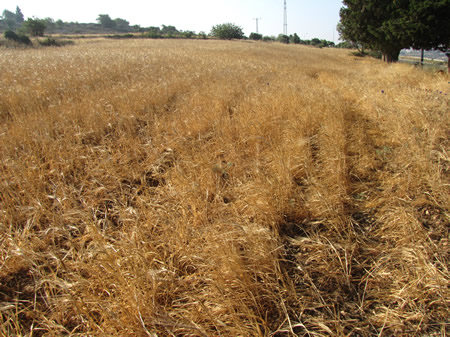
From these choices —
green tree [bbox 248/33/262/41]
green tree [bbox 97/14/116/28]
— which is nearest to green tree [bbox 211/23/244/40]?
green tree [bbox 248/33/262/41]

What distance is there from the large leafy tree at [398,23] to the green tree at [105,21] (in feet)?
356

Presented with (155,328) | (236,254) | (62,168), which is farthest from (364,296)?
(62,168)

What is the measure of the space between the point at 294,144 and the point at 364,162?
86 centimetres

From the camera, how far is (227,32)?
6228 cm

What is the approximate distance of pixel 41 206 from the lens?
210 cm

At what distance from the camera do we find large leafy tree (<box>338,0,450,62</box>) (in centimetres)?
1252

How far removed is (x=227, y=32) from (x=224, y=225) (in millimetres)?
70502

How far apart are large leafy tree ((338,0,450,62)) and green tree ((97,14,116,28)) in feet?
356

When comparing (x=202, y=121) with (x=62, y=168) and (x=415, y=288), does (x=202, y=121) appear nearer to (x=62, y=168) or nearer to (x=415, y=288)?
(x=62, y=168)

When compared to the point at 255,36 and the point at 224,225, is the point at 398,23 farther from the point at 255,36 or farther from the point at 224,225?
the point at 255,36

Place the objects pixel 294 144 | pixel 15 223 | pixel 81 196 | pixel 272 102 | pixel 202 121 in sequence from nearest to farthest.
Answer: pixel 15 223 → pixel 81 196 → pixel 294 144 → pixel 202 121 → pixel 272 102

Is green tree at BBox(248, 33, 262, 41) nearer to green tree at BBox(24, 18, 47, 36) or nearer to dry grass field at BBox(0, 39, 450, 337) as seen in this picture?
green tree at BBox(24, 18, 47, 36)

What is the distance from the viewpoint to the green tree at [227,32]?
62031mm

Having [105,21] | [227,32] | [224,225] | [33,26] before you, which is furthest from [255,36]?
[224,225]
